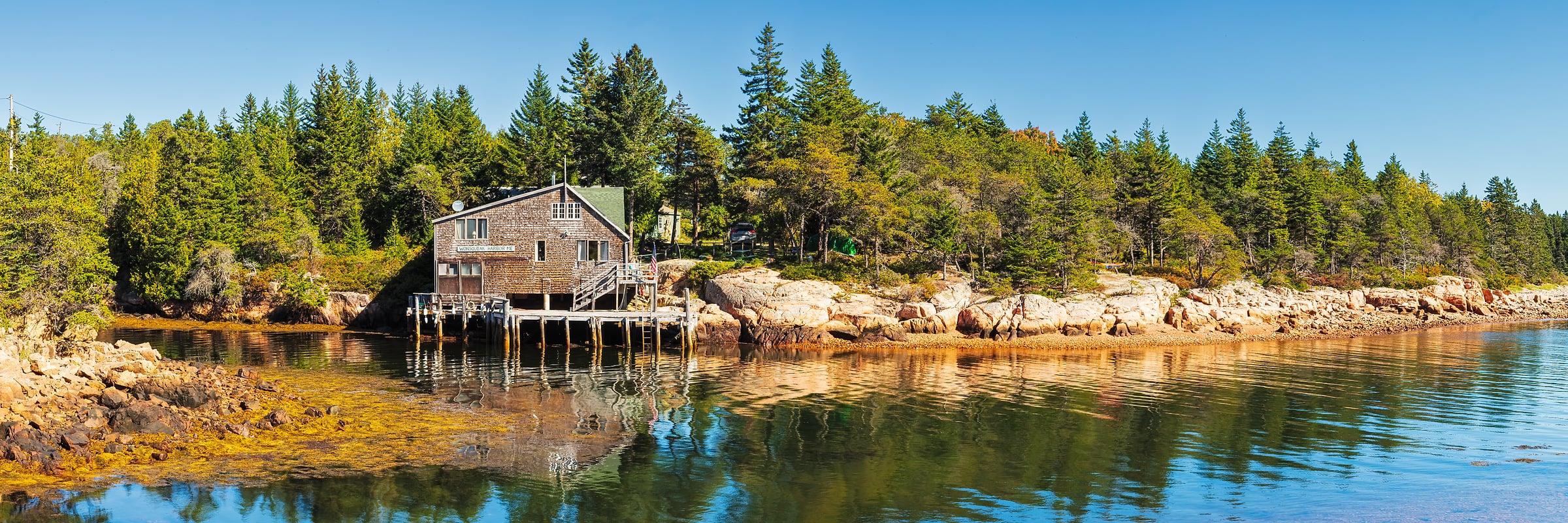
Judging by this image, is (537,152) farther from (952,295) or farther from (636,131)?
(952,295)

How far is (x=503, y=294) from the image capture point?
48750mm

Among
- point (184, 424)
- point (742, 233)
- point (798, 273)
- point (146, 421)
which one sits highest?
point (742, 233)

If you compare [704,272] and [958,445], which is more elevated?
[704,272]

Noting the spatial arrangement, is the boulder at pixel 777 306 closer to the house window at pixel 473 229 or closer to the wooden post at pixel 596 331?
the wooden post at pixel 596 331

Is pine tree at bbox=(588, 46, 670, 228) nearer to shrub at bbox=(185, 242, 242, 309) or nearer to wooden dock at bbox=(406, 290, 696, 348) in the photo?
wooden dock at bbox=(406, 290, 696, 348)

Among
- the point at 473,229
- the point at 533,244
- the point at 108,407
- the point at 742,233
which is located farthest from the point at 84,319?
the point at 742,233

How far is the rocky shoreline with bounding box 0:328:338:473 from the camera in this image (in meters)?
19.8

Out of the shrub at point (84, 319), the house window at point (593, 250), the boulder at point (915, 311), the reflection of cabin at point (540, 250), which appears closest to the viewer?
the shrub at point (84, 319)

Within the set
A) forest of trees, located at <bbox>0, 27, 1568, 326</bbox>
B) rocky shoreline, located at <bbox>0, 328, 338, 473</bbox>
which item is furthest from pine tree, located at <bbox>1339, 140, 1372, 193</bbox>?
rocky shoreline, located at <bbox>0, 328, 338, 473</bbox>

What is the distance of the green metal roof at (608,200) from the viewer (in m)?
50.2

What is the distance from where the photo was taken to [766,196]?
5116 centimetres

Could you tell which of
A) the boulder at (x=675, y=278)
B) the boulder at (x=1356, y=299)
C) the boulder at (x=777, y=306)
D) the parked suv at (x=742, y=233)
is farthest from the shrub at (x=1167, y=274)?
the boulder at (x=675, y=278)

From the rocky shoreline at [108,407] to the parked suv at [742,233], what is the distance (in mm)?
37141

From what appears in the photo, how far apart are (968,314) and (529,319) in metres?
22.9
